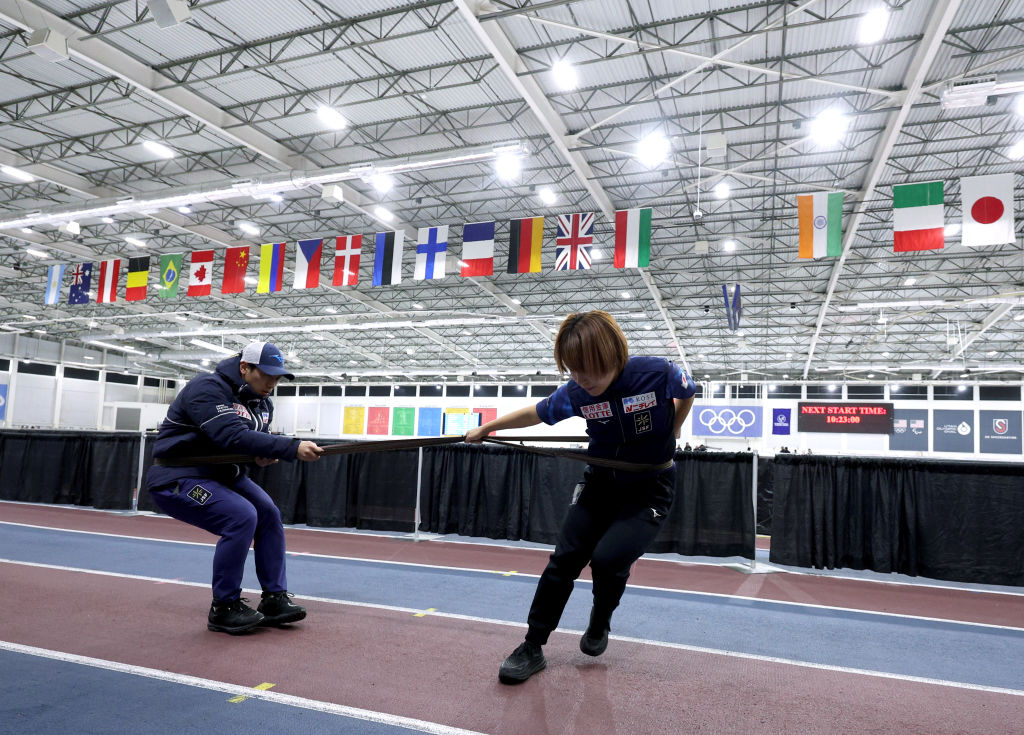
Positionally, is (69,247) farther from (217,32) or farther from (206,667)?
(206,667)

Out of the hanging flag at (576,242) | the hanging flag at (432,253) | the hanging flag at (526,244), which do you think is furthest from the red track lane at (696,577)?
the hanging flag at (576,242)

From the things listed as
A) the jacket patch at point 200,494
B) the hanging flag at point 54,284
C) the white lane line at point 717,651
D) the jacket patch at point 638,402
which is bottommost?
the white lane line at point 717,651

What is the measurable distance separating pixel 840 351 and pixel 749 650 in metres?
30.4

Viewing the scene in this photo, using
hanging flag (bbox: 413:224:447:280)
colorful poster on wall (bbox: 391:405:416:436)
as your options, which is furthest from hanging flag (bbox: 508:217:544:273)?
colorful poster on wall (bbox: 391:405:416:436)

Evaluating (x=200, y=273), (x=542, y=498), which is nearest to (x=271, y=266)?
(x=200, y=273)

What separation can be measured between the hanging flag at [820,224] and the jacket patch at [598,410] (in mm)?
9605

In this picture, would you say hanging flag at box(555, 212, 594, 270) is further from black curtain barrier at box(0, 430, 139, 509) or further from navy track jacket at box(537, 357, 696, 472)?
navy track jacket at box(537, 357, 696, 472)

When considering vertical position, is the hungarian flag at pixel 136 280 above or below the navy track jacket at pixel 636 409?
above

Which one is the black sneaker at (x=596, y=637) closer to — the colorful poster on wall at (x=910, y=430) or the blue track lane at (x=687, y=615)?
the blue track lane at (x=687, y=615)

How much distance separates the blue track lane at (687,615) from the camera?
3.56m

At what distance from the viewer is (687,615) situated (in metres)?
4.39

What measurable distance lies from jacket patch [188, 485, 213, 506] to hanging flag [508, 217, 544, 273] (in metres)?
10.2

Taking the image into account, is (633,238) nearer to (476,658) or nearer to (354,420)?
(476,658)

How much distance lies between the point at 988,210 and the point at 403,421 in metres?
24.5
